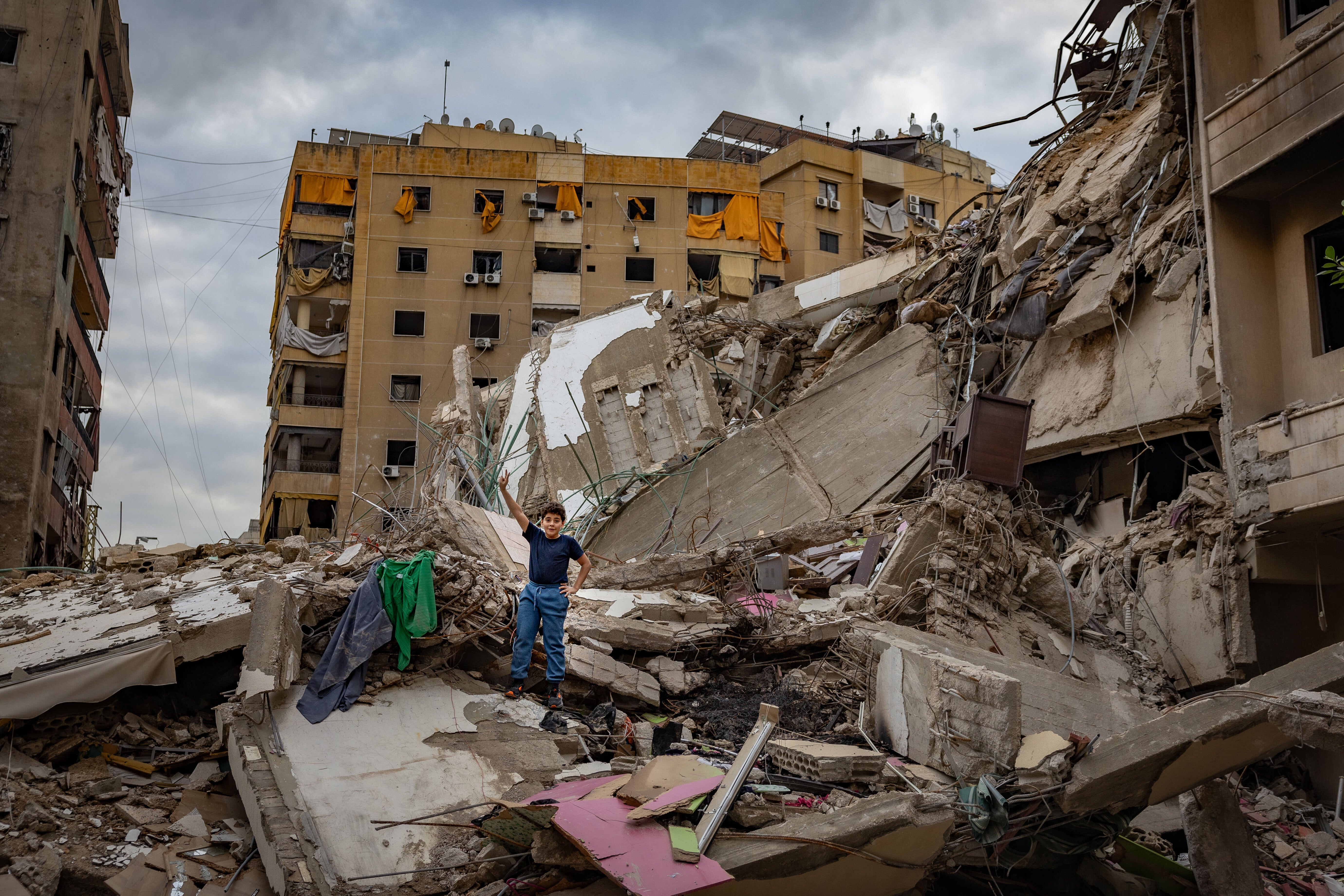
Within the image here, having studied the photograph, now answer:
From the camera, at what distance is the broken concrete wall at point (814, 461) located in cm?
1116

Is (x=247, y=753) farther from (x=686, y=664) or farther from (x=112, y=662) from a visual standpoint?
(x=686, y=664)

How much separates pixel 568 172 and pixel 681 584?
77.6 ft

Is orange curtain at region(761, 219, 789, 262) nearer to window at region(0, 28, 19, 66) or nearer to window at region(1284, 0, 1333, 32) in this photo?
window at region(0, 28, 19, 66)

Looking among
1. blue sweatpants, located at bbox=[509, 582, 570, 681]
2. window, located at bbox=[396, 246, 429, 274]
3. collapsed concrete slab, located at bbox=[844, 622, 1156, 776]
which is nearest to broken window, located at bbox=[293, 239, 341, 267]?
window, located at bbox=[396, 246, 429, 274]

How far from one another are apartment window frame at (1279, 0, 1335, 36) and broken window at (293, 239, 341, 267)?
26021mm

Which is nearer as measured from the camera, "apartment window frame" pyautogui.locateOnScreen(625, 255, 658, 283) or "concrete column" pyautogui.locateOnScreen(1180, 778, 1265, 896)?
"concrete column" pyautogui.locateOnScreen(1180, 778, 1265, 896)

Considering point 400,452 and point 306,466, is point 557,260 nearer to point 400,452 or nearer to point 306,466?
point 400,452

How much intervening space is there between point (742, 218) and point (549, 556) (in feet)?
85.5

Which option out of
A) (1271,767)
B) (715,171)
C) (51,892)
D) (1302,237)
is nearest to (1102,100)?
(1302,237)

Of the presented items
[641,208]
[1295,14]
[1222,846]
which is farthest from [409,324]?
[1222,846]

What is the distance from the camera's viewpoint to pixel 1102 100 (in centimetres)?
1238

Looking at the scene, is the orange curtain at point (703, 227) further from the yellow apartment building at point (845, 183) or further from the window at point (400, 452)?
the window at point (400, 452)

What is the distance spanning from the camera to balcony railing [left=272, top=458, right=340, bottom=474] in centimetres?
2981

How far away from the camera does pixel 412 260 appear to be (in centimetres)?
2997
